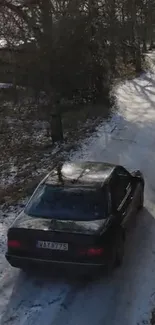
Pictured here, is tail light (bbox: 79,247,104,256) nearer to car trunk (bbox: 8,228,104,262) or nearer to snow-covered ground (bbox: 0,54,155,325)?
car trunk (bbox: 8,228,104,262)

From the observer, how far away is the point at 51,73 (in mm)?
16656

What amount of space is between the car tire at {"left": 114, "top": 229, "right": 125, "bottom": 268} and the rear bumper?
0.59m

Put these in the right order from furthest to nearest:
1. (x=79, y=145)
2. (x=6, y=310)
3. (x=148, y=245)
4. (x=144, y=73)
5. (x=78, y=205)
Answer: (x=144, y=73), (x=79, y=145), (x=148, y=245), (x=78, y=205), (x=6, y=310)

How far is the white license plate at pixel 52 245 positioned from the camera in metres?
7.11

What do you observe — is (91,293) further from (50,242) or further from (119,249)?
(50,242)

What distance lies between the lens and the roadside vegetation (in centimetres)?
1562

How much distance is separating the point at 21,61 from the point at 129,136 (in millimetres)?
4902

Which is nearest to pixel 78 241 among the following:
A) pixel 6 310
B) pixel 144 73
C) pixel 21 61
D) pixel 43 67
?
pixel 6 310

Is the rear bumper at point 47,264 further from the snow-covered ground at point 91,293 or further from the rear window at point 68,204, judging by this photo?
the rear window at point 68,204

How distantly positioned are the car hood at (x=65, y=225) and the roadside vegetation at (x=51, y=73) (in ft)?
13.2

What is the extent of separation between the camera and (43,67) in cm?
1666

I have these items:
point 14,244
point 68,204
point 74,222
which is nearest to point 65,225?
point 74,222

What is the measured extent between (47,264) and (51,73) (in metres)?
10.5

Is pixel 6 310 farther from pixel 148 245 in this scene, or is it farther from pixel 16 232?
pixel 148 245
